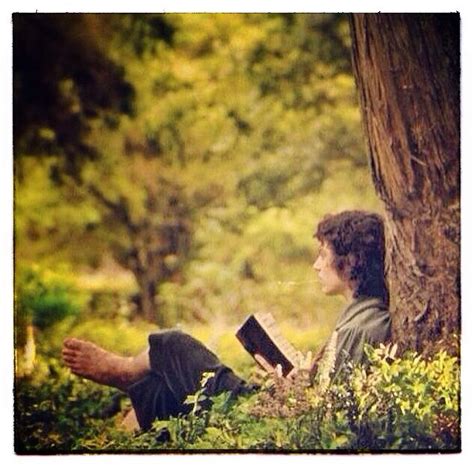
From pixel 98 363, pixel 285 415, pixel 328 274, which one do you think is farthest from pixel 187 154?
pixel 285 415

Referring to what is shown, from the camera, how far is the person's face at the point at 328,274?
2354 mm

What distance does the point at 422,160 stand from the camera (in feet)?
7.65

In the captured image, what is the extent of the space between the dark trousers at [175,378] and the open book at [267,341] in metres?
0.08

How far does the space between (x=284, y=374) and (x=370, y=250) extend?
0.37 metres

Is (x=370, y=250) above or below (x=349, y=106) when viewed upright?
below

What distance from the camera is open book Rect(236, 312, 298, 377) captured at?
2.35m

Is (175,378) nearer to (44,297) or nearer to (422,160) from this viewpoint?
(44,297)

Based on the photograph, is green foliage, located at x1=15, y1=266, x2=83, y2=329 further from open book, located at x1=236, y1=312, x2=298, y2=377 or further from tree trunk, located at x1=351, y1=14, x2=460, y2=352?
tree trunk, located at x1=351, y1=14, x2=460, y2=352

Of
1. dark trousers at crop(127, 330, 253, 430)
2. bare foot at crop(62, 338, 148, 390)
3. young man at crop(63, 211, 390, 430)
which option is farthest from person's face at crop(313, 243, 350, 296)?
bare foot at crop(62, 338, 148, 390)

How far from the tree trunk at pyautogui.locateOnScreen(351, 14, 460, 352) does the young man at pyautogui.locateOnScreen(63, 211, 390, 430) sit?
0.18 feet

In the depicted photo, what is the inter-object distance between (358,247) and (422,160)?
26cm
